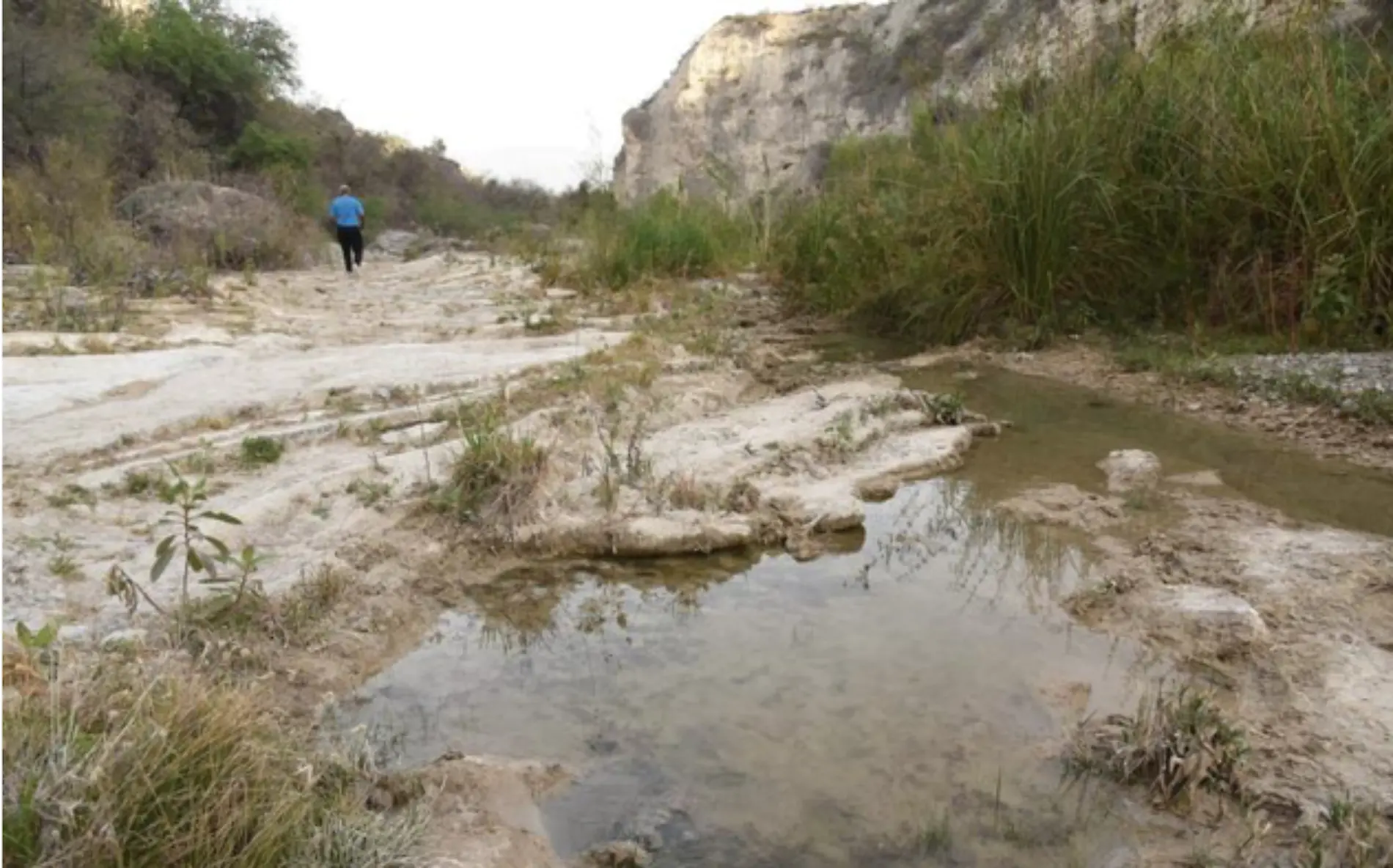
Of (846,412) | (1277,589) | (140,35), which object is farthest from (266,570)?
(140,35)

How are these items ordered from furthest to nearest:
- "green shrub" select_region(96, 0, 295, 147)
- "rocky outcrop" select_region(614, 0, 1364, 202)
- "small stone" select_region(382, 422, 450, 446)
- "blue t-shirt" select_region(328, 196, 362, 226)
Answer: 1. "rocky outcrop" select_region(614, 0, 1364, 202)
2. "green shrub" select_region(96, 0, 295, 147)
3. "blue t-shirt" select_region(328, 196, 362, 226)
4. "small stone" select_region(382, 422, 450, 446)

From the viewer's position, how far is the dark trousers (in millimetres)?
12329

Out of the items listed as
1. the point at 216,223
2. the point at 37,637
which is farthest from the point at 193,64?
the point at 37,637

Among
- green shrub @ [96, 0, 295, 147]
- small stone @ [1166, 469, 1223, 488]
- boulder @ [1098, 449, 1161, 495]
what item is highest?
green shrub @ [96, 0, 295, 147]

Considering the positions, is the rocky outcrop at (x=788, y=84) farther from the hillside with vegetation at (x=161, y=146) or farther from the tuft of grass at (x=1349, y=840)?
Answer: the tuft of grass at (x=1349, y=840)

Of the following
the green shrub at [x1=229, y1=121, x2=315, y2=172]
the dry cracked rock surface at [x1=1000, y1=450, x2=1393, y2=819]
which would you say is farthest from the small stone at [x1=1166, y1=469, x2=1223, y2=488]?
the green shrub at [x1=229, y1=121, x2=315, y2=172]

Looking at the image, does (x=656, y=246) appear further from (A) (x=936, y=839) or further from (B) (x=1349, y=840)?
(B) (x=1349, y=840)

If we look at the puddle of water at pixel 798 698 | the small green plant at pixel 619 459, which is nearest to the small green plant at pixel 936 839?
the puddle of water at pixel 798 698

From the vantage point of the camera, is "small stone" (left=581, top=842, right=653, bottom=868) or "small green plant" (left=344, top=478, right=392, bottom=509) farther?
"small green plant" (left=344, top=478, right=392, bottom=509)

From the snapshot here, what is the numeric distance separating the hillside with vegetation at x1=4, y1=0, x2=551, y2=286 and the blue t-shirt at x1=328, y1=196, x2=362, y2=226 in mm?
812

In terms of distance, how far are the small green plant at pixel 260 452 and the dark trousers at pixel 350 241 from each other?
30.4 feet

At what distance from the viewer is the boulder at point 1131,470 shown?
3.56 meters

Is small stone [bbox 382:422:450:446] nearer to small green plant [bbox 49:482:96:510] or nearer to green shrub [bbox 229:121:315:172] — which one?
small green plant [bbox 49:482:96:510]

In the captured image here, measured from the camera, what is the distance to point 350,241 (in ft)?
41.0
